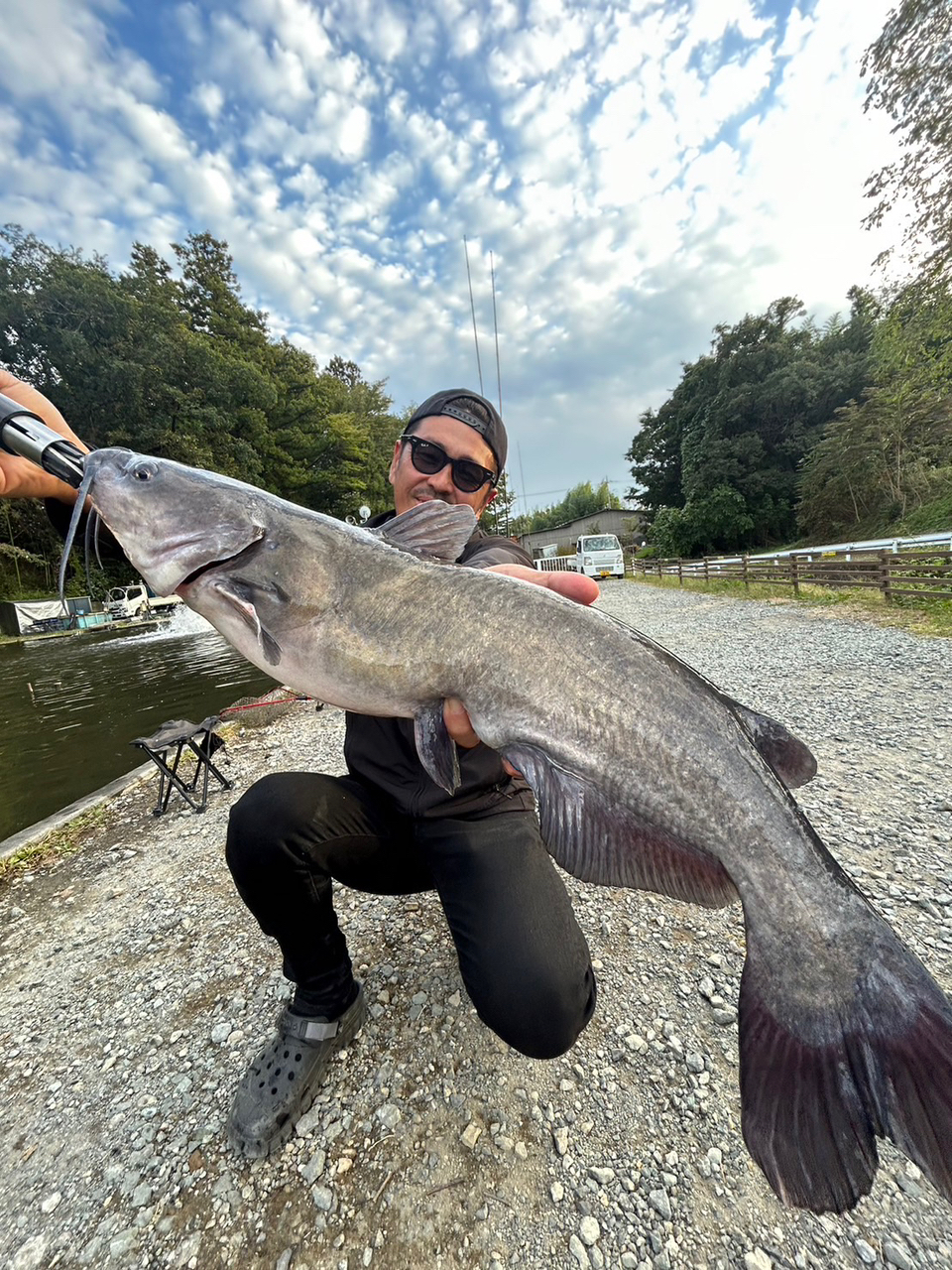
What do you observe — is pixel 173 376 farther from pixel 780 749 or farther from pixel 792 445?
pixel 792 445

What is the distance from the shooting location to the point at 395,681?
1.66m

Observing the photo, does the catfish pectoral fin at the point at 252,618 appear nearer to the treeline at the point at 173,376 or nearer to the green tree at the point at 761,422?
the treeline at the point at 173,376

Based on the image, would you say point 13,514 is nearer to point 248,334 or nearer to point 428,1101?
point 248,334

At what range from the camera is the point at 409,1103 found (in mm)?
1896

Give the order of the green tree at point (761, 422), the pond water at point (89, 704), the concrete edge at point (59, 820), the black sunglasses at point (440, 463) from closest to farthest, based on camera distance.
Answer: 1. the black sunglasses at point (440, 463)
2. the concrete edge at point (59, 820)
3. the pond water at point (89, 704)
4. the green tree at point (761, 422)

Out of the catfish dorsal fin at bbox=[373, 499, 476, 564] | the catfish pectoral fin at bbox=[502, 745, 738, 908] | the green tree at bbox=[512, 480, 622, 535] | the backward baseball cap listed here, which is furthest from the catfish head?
the green tree at bbox=[512, 480, 622, 535]

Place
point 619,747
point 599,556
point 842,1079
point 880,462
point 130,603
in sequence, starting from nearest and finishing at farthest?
point 842,1079 < point 619,747 < point 130,603 < point 599,556 < point 880,462

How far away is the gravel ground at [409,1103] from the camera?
1490mm

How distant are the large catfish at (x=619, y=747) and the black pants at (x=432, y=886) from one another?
0.56 m

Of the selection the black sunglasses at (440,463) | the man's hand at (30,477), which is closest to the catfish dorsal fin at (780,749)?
the black sunglasses at (440,463)

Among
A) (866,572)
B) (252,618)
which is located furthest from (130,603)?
(866,572)

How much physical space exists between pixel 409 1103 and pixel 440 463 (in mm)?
2779

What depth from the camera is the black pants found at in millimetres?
1762

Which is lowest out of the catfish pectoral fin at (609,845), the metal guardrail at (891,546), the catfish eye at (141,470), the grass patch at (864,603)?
the grass patch at (864,603)
